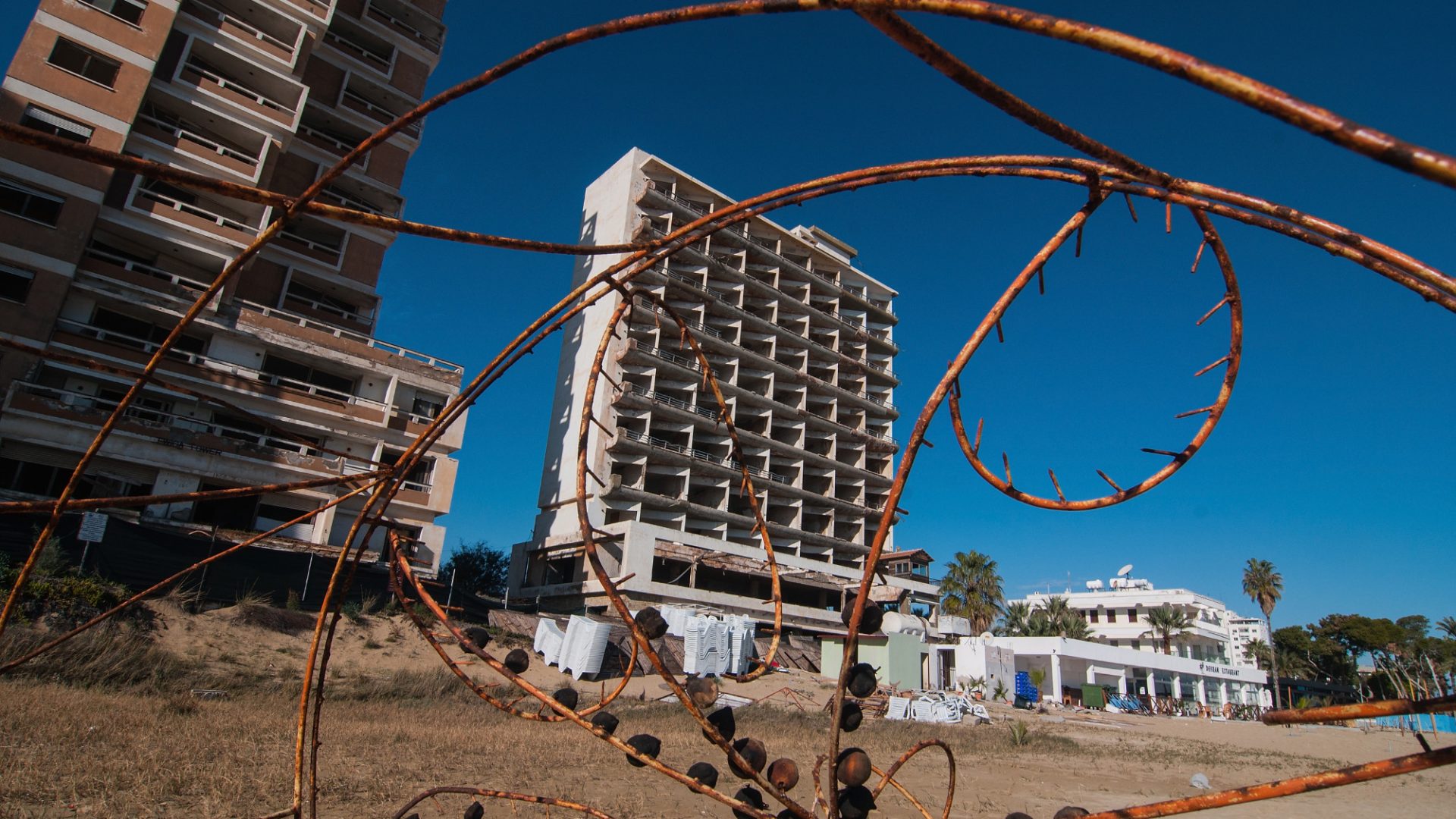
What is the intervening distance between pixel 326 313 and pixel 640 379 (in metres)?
17.1

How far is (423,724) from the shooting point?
10.4 metres

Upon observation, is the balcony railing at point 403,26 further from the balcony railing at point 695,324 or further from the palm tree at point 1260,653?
the palm tree at point 1260,653

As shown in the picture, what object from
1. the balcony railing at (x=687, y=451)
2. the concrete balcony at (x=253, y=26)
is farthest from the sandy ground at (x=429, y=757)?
the concrete balcony at (x=253, y=26)

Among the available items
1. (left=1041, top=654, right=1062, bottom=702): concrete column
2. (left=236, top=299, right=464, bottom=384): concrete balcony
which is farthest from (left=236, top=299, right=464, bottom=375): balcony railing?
(left=1041, top=654, right=1062, bottom=702): concrete column

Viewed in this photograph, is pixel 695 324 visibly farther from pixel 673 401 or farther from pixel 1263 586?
pixel 1263 586

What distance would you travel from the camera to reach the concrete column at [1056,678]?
126 feet

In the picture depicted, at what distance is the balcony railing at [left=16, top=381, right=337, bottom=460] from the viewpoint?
19.3m

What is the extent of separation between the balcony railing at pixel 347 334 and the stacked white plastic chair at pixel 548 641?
10343 mm

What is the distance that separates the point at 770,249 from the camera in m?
51.0

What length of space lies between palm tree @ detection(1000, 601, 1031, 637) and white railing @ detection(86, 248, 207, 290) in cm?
4855

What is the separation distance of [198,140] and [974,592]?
151ft

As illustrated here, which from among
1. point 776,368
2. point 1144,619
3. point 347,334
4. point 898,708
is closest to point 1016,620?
point 1144,619

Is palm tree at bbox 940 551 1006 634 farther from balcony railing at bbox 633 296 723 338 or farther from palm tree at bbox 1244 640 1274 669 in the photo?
palm tree at bbox 1244 640 1274 669

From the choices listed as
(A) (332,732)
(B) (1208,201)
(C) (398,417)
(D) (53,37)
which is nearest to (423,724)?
(A) (332,732)
